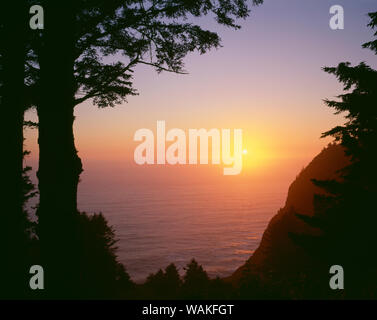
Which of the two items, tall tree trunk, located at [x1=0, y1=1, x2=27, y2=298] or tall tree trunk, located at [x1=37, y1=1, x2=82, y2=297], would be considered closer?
tall tree trunk, located at [x1=37, y1=1, x2=82, y2=297]

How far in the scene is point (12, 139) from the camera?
17.5 feet

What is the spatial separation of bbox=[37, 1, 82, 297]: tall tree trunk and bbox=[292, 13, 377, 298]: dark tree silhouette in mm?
6227

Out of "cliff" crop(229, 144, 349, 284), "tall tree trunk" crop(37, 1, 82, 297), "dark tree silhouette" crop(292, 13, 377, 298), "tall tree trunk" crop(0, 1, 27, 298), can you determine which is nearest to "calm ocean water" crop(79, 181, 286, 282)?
"cliff" crop(229, 144, 349, 284)

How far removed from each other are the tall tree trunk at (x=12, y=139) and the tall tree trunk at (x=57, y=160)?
1.41 metres

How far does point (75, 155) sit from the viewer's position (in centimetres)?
413

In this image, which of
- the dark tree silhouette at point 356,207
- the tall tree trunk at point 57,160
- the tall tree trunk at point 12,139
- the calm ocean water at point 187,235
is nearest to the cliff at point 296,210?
the dark tree silhouette at point 356,207

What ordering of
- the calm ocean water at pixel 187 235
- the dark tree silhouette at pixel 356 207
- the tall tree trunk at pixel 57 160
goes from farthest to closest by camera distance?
1. the calm ocean water at pixel 187 235
2. the dark tree silhouette at pixel 356 207
3. the tall tree trunk at pixel 57 160

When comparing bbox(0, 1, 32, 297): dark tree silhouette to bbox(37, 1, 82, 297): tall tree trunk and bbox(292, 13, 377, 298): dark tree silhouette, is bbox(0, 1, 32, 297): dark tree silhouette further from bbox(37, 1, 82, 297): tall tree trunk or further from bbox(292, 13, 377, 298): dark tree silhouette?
bbox(292, 13, 377, 298): dark tree silhouette

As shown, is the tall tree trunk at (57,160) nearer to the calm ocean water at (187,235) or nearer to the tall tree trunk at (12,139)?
the tall tree trunk at (12,139)

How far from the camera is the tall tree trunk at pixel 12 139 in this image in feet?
16.0

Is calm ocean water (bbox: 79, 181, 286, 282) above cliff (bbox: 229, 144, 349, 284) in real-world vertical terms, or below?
below

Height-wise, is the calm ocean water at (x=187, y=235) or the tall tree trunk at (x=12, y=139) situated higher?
the tall tree trunk at (x=12, y=139)

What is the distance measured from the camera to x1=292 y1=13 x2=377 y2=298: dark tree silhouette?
7500mm
